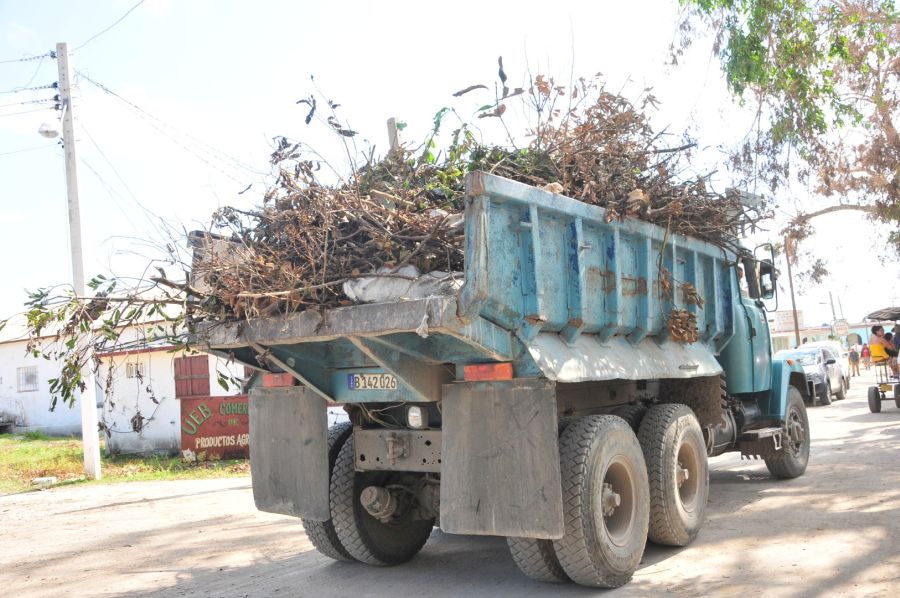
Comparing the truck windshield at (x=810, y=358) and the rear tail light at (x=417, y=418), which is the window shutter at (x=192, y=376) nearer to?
the rear tail light at (x=417, y=418)

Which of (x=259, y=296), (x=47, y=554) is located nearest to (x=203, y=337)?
(x=259, y=296)

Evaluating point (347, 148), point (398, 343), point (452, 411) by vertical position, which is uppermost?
point (347, 148)

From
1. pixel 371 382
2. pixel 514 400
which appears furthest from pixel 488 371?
pixel 371 382

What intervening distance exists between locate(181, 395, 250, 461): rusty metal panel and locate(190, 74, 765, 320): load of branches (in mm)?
10157

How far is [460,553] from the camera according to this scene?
6477 mm

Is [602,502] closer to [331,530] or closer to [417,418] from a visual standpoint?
[417,418]

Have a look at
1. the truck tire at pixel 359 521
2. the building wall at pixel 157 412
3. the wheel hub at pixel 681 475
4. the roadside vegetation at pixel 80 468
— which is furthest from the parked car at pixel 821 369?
the truck tire at pixel 359 521

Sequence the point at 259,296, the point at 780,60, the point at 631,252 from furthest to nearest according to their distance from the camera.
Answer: the point at 780,60, the point at 631,252, the point at 259,296

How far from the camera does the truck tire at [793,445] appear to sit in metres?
8.60

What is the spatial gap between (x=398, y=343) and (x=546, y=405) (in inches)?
38.3

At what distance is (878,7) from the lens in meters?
13.0

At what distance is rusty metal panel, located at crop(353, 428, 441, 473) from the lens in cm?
536

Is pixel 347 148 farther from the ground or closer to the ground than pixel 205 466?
farther from the ground

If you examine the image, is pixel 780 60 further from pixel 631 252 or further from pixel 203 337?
pixel 203 337
